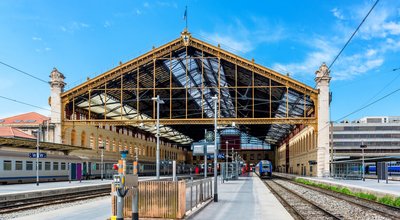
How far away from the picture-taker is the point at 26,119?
64750 millimetres

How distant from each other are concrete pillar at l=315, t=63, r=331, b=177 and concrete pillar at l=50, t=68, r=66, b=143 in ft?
108

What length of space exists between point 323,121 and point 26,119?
42751 mm

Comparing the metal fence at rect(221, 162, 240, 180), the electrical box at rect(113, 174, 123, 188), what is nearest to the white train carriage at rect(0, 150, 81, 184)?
the metal fence at rect(221, 162, 240, 180)

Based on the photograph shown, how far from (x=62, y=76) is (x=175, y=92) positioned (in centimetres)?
1784

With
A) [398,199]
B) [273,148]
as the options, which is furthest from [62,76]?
[273,148]

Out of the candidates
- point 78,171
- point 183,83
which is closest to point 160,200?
point 78,171

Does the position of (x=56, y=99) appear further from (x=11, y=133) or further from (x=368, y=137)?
(x=368, y=137)

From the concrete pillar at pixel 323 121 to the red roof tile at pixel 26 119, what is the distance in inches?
1512

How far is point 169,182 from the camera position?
14445 millimetres

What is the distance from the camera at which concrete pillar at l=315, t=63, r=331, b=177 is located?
53.6m

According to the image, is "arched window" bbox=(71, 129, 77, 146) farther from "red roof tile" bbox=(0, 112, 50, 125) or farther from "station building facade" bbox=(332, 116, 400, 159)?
"station building facade" bbox=(332, 116, 400, 159)

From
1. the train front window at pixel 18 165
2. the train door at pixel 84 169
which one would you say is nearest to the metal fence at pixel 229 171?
the train door at pixel 84 169

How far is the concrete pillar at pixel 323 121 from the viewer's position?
5362cm

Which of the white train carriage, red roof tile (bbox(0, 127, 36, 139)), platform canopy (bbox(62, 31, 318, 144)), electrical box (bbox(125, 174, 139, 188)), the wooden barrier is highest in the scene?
platform canopy (bbox(62, 31, 318, 144))
